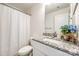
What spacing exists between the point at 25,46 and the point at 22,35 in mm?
296

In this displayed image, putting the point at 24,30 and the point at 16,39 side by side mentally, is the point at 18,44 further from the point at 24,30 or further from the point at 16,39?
the point at 24,30

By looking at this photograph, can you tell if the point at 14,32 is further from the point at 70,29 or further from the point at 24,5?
the point at 70,29

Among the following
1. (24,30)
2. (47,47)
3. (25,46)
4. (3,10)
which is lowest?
(25,46)

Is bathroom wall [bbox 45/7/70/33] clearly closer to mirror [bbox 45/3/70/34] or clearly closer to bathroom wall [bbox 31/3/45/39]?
mirror [bbox 45/3/70/34]

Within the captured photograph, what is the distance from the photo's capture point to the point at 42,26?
1.60m

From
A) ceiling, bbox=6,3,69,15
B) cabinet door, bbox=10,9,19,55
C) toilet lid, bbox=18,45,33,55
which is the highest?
ceiling, bbox=6,3,69,15

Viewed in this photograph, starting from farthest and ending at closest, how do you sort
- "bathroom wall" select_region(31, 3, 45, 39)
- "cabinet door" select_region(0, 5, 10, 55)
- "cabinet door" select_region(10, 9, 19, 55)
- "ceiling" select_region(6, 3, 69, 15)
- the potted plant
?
1. "bathroom wall" select_region(31, 3, 45, 39)
2. "cabinet door" select_region(10, 9, 19, 55)
3. "cabinet door" select_region(0, 5, 10, 55)
4. "ceiling" select_region(6, 3, 69, 15)
5. the potted plant

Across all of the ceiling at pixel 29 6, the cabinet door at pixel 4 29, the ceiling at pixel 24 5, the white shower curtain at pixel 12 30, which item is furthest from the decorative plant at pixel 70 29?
the cabinet door at pixel 4 29

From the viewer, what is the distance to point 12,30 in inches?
56.7

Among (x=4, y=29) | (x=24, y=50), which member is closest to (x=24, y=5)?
(x=4, y=29)

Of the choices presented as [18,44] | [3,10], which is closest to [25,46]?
[18,44]

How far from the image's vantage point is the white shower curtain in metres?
1.29

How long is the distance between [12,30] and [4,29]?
14cm

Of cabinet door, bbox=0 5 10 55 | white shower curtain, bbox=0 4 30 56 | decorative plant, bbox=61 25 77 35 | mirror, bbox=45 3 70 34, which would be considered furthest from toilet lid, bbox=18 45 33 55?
decorative plant, bbox=61 25 77 35
